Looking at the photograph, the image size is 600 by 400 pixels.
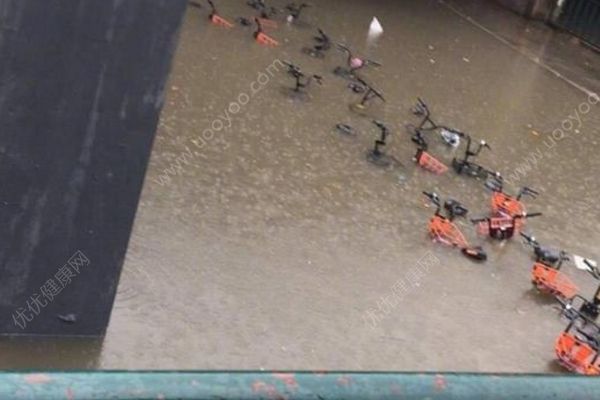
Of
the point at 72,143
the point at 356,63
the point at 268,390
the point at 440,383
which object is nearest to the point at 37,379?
the point at 268,390

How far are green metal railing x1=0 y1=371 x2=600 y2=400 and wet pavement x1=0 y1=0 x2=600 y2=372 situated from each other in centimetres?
296

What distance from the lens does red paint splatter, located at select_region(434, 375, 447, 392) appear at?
131cm

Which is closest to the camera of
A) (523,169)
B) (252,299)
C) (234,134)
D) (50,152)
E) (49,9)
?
(49,9)

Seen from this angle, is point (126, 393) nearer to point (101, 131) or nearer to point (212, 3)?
point (101, 131)

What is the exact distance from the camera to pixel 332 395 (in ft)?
4.18

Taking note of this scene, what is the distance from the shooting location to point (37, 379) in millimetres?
1144

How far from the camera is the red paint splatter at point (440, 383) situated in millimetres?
1312

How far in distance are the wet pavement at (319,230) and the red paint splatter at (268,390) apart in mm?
2975

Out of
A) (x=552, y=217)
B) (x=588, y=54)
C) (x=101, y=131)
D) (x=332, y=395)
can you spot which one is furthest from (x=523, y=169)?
(x=332, y=395)

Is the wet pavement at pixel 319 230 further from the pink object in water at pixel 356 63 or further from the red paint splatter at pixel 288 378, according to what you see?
the red paint splatter at pixel 288 378

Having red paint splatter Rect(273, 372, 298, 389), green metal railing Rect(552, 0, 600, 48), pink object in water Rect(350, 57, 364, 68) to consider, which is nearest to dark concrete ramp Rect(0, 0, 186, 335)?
red paint splatter Rect(273, 372, 298, 389)

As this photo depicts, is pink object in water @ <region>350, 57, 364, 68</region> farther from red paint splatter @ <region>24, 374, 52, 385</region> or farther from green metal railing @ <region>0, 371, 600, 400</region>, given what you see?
red paint splatter @ <region>24, 374, 52, 385</region>

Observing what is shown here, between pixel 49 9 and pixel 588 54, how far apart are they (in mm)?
10306

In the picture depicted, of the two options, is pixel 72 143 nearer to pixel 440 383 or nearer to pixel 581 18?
pixel 440 383
